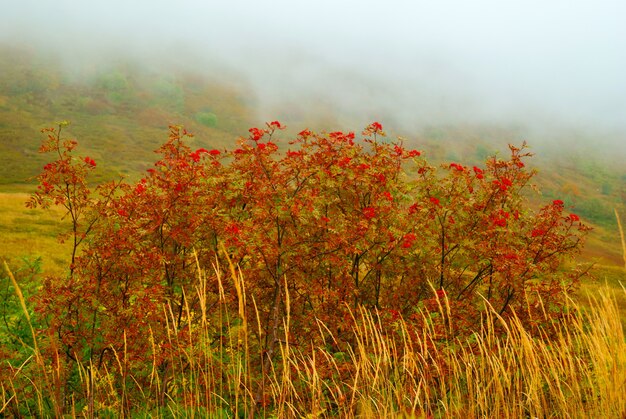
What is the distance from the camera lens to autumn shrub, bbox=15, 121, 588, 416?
756cm

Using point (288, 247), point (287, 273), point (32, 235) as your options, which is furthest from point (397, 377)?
point (32, 235)

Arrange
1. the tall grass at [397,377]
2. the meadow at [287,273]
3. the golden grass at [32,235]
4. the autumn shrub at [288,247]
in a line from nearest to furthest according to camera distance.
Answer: the tall grass at [397,377], the meadow at [287,273], the autumn shrub at [288,247], the golden grass at [32,235]

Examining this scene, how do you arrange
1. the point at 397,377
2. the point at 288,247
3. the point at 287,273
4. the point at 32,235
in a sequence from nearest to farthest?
the point at 397,377
the point at 288,247
the point at 287,273
the point at 32,235

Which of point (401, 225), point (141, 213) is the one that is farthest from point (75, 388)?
point (401, 225)

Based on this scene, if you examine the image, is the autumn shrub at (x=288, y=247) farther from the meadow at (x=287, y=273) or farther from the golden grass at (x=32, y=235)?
the golden grass at (x=32, y=235)

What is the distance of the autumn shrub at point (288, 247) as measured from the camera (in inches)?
298

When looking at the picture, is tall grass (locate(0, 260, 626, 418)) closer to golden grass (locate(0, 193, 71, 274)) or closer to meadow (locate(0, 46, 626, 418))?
meadow (locate(0, 46, 626, 418))

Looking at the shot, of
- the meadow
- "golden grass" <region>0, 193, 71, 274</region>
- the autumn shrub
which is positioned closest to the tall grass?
the meadow

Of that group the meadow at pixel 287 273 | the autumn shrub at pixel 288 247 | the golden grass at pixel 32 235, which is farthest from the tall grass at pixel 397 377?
the golden grass at pixel 32 235

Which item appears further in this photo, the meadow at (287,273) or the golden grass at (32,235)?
the golden grass at (32,235)

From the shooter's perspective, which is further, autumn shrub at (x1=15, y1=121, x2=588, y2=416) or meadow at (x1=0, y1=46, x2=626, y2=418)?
autumn shrub at (x1=15, y1=121, x2=588, y2=416)

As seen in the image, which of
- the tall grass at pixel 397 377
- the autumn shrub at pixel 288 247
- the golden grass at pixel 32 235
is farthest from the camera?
the golden grass at pixel 32 235

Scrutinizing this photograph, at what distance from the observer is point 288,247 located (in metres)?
7.98

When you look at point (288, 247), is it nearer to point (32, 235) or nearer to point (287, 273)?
point (287, 273)
